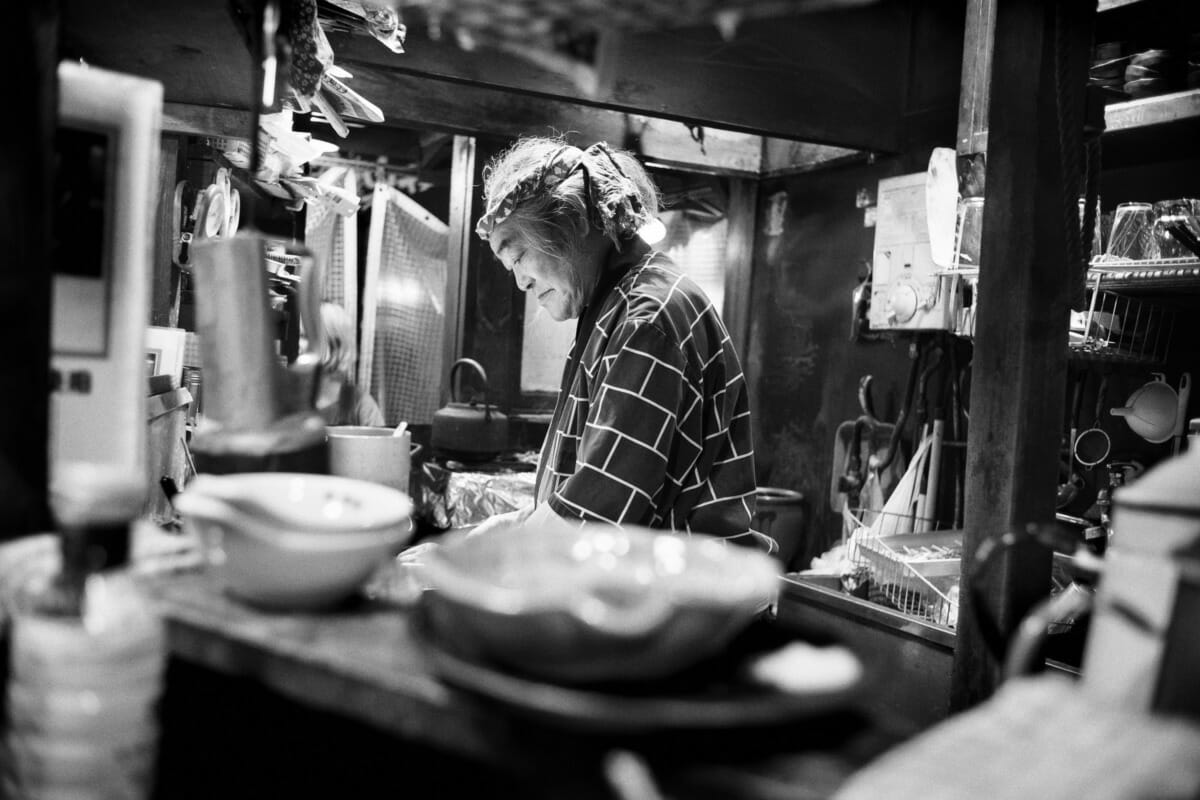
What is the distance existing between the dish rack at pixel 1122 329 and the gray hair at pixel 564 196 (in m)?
1.91

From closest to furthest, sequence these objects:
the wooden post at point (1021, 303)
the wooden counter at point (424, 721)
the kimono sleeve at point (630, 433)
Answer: the wooden counter at point (424, 721) < the kimono sleeve at point (630, 433) < the wooden post at point (1021, 303)

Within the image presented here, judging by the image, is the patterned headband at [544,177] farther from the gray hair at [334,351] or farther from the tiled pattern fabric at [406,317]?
the tiled pattern fabric at [406,317]

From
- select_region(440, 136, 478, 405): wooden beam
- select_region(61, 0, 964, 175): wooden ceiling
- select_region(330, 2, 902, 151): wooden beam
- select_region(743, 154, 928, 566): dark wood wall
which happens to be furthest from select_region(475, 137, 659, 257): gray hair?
select_region(440, 136, 478, 405): wooden beam

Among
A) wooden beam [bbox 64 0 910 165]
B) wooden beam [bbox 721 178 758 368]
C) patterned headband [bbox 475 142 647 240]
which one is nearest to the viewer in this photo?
patterned headband [bbox 475 142 647 240]

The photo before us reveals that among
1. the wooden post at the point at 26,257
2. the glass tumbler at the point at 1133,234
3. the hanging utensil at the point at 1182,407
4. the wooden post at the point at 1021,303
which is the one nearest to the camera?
the wooden post at the point at 26,257

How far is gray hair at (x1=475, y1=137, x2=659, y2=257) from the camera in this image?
2.98 m

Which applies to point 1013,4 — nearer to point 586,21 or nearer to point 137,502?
point 586,21

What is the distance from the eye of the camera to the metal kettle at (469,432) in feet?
18.2

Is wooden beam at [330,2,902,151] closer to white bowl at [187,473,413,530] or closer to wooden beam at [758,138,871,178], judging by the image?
wooden beam at [758,138,871,178]

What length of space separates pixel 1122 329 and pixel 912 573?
1306 millimetres

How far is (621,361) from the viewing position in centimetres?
266

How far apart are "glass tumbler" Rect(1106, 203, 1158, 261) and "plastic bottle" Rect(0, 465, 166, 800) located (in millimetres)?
3547

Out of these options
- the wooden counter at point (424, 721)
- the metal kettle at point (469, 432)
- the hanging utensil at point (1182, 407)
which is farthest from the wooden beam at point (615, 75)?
the wooden counter at point (424, 721)

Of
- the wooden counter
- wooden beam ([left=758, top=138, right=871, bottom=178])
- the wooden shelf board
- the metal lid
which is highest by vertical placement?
wooden beam ([left=758, top=138, right=871, bottom=178])
